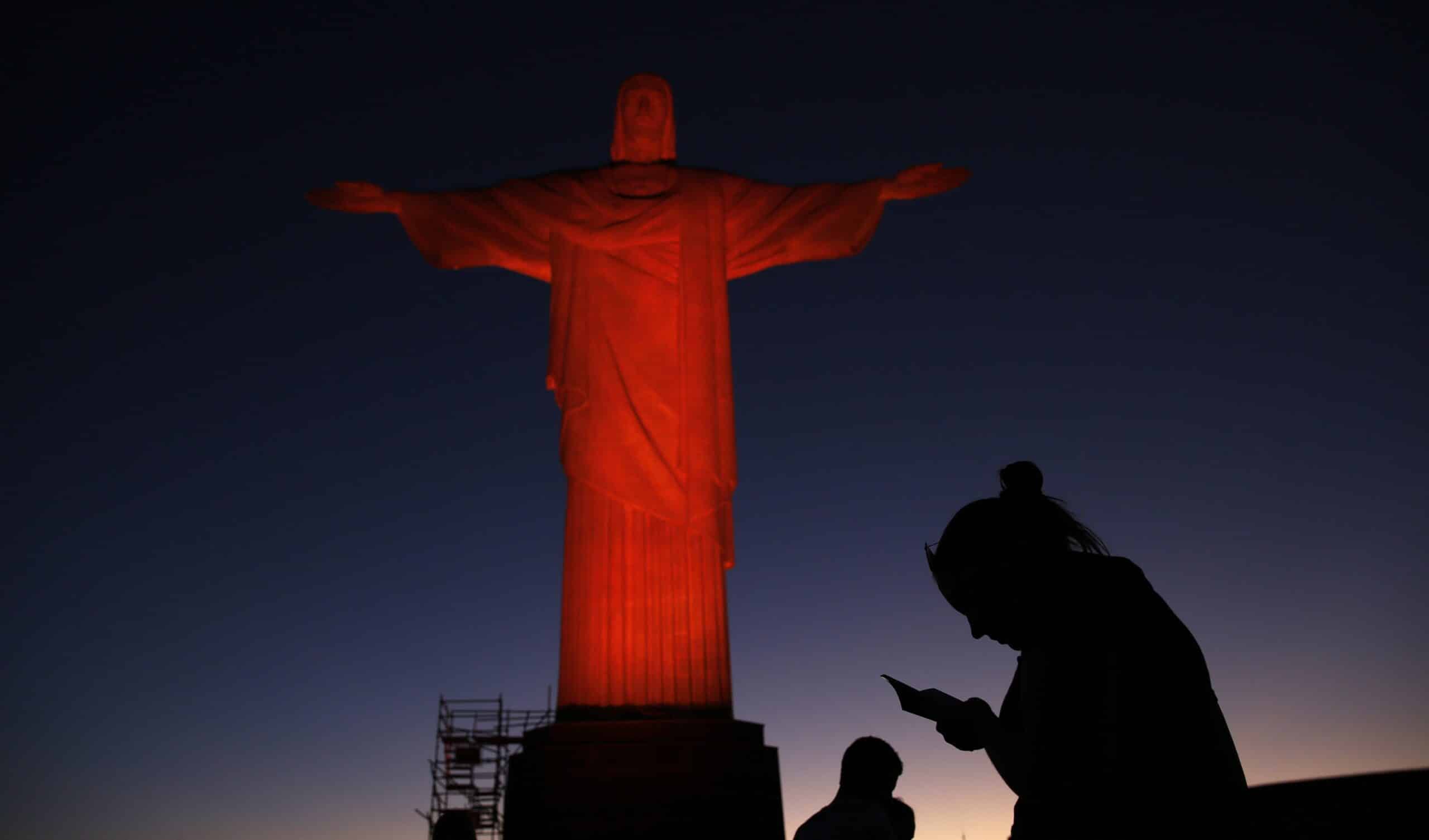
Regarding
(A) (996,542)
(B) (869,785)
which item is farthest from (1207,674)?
(B) (869,785)

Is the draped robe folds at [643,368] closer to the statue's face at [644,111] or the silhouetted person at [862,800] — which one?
the statue's face at [644,111]

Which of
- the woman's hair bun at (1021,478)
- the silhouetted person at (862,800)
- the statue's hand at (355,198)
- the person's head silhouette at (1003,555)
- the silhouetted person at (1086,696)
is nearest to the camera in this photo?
the silhouetted person at (1086,696)

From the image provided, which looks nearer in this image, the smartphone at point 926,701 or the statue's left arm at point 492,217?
the smartphone at point 926,701

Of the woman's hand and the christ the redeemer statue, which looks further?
the christ the redeemer statue

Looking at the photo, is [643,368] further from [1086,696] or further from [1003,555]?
[1086,696]

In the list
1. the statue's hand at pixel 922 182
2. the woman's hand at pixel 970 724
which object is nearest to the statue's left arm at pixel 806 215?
the statue's hand at pixel 922 182

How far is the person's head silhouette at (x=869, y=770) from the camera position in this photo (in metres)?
3.48

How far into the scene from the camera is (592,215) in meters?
7.84

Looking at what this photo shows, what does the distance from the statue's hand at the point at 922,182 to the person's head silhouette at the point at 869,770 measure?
5.42 m

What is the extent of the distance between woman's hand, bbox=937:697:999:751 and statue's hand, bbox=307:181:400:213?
7.05 meters

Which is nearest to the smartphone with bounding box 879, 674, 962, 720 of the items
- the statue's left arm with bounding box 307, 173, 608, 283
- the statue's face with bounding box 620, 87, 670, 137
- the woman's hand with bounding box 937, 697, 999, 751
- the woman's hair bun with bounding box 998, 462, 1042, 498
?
the woman's hand with bounding box 937, 697, 999, 751

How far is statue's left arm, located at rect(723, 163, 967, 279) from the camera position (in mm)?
8062

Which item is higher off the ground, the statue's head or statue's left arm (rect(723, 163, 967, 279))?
the statue's head

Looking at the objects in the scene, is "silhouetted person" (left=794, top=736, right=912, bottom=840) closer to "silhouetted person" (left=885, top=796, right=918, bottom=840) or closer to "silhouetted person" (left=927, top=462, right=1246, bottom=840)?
"silhouetted person" (left=885, top=796, right=918, bottom=840)
